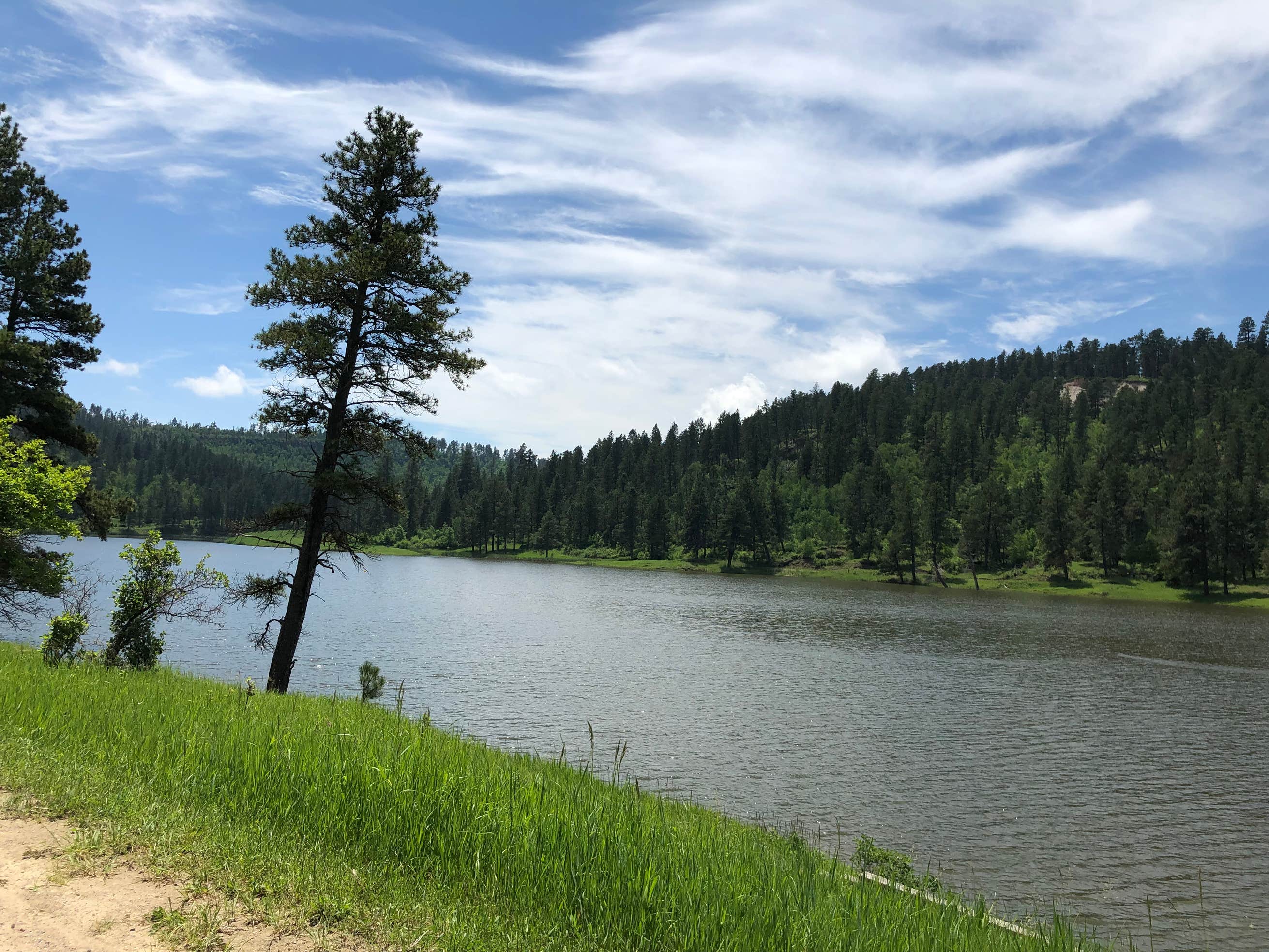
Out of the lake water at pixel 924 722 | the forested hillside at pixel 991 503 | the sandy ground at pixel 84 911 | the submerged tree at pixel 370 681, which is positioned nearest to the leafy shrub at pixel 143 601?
the submerged tree at pixel 370 681

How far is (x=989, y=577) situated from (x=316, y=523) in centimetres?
13060

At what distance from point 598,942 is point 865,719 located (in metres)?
25.4

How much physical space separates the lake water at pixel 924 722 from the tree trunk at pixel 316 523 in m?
6.19

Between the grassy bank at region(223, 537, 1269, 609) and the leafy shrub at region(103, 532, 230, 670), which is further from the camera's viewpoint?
the grassy bank at region(223, 537, 1269, 609)

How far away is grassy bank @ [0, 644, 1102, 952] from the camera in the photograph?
620 cm

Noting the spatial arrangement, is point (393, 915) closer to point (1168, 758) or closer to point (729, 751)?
point (729, 751)

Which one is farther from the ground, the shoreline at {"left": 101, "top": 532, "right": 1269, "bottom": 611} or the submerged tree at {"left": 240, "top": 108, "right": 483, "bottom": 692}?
the submerged tree at {"left": 240, "top": 108, "right": 483, "bottom": 692}

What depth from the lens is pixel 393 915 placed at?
5973mm

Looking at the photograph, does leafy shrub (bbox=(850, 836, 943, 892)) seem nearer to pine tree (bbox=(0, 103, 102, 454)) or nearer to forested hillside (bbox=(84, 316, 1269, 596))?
pine tree (bbox=(0, 103, 102, 454))

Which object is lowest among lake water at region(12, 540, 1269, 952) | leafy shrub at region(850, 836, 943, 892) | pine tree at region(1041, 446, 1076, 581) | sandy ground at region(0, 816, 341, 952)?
lake water at region(12, 540, 1269, 952)

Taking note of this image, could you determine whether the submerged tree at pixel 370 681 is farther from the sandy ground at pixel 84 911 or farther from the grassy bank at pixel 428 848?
the sandy ground at pixel 84 911

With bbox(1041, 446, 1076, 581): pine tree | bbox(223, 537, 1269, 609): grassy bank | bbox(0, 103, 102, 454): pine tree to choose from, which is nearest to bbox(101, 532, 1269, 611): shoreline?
bbox(223, 537, 1269, 609): grassy bank

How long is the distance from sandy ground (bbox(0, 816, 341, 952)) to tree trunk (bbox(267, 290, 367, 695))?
1532cm

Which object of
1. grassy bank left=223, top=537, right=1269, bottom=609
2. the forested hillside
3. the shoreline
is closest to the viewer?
the shoreline
